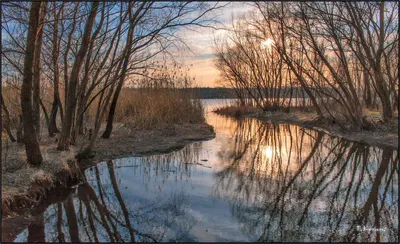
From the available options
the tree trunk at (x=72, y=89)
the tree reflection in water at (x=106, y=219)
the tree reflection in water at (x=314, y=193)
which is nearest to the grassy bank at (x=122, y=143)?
the tree trunk at (x=72, y=89)

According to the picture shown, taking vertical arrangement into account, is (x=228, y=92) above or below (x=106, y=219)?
above

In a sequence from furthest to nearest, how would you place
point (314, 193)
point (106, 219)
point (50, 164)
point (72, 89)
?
point (72, 89)
point (50, 164)
point (314, 193)
point (106, 219)

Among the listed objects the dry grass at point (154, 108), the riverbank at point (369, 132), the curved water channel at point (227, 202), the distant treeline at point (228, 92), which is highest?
the distant treeline at point (228, 92)

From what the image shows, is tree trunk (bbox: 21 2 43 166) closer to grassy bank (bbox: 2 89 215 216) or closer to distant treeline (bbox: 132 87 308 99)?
grassy bank (bbox: 2 89 215 216)

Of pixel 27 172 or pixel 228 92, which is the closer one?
pixel 27 172

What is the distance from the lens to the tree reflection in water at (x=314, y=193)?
13.0 ft

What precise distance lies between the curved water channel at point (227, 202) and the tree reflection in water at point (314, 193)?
13 millimetres

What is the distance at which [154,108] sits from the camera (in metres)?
13.1

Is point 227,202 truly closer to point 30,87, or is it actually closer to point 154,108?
point 30,87

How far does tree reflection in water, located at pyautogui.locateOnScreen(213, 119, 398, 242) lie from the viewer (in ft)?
13.0

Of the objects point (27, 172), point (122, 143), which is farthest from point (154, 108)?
point (27, 172)

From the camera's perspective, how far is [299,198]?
5137 mm

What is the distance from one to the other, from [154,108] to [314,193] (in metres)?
8.73

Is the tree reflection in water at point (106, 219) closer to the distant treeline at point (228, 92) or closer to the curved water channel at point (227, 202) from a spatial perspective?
the curved water channel at point (227, 202)
